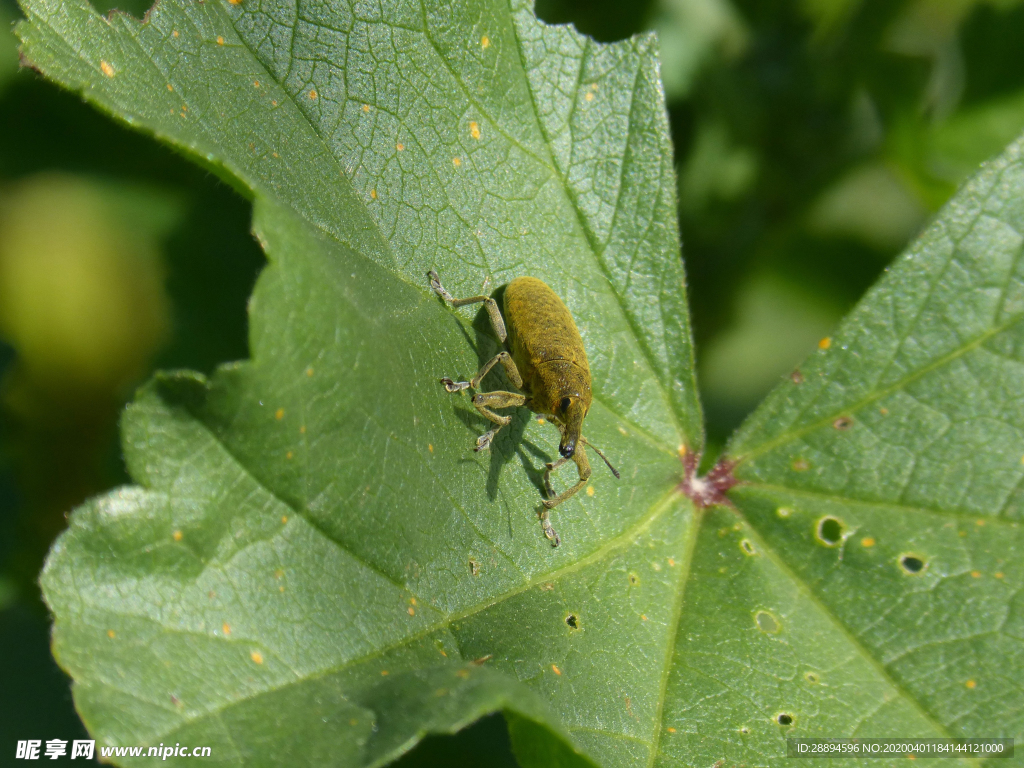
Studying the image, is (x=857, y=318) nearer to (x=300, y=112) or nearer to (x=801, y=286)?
(x=300, y=112)

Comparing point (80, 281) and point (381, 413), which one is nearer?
point (381, 413)

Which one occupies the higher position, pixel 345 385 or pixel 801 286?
pixel 345 385

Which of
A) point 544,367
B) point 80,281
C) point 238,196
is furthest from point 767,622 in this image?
point 80,281

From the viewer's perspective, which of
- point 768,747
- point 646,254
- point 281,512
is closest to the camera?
point 281,512

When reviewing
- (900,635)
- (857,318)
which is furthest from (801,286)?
(900,635)

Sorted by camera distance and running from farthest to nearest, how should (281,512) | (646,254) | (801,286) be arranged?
(801,286) → (646,254) → (281,512)

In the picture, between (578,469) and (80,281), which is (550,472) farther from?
(80,281)

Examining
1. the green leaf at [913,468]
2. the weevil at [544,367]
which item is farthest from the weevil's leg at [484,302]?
the green leaf at [913,468]
